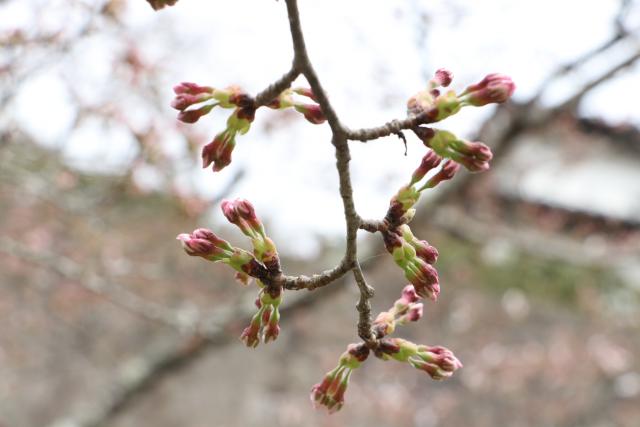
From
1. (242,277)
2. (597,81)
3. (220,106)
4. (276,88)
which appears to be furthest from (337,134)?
(597,81)

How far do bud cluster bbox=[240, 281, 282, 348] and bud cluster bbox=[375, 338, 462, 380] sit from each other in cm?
16

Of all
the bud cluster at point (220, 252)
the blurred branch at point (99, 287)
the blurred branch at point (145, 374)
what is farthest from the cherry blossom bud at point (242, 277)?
the blurred branch at point (145, 374)

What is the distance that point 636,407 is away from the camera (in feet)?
25.5

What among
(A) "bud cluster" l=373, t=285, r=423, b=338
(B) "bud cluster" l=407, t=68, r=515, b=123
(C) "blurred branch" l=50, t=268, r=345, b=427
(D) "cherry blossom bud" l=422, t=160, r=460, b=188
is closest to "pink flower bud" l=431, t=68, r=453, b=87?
(B) "bud cluster" l=407, t=68, r=515, b=123

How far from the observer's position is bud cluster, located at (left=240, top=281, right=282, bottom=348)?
0.95 m

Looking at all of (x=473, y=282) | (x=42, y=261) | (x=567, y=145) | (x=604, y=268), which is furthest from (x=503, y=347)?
(x=42, y=261)

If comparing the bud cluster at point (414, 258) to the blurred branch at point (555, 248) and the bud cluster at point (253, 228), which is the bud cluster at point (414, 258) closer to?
the bud cluster at point (253, 228)

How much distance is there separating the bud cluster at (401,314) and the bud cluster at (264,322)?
0.53ft

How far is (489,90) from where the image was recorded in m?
0.91

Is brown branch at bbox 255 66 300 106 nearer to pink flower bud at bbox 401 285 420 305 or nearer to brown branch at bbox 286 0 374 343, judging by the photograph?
brown branch at bbox 286 0 374 343

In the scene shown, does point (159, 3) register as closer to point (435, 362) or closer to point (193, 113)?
point (193, 113)

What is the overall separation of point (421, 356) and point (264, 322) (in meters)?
0.25

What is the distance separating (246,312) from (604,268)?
7250 millimetres

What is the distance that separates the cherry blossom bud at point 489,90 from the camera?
2.96 feet
